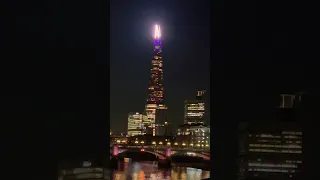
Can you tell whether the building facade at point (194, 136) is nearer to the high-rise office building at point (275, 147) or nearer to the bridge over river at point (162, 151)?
the bridge over river at point (162, 151)

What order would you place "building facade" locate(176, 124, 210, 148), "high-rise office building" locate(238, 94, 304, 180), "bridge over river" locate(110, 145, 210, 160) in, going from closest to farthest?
"high-rise office building" locate(238, 94, 304, 180)
"bridge over river" locate(110, 145, 210, 160)
"building facade" locate(176, 124, 210, 148)

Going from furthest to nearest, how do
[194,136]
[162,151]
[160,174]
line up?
[194,136], [162,151], [160,174]

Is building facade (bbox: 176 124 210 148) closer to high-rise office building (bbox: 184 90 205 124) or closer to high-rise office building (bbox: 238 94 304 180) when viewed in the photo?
high-rise office building (bbox: 184 90 205 124)

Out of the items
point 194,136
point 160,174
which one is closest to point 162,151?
point 194,136

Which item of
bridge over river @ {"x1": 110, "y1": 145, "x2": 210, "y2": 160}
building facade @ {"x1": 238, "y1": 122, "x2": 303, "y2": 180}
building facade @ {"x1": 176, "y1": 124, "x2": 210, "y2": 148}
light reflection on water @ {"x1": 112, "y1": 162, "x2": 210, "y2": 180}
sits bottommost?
light reflection on water @ {"x1": 112, "y1": 162, "x2": 210, "y2": 180}

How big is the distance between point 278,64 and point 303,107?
1.04 feet

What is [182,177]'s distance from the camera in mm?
12828

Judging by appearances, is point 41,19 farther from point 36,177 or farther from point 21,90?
point 36,177

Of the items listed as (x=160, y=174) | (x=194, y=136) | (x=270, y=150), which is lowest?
(x=160, y=174)

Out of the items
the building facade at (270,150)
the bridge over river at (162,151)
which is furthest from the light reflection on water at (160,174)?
the building facade at (270,150)

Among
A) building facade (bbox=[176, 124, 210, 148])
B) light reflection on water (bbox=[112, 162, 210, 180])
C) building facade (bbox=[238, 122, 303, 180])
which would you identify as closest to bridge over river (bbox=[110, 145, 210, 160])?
building facade (bbox=[176, 124, 210, 148])

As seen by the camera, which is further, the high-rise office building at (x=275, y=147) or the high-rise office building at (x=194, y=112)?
the high-rise office building at (x=194, y=112)

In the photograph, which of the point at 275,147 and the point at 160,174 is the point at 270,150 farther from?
the point at 160,174

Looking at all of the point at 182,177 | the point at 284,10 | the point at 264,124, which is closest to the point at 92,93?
the point at 264,124
